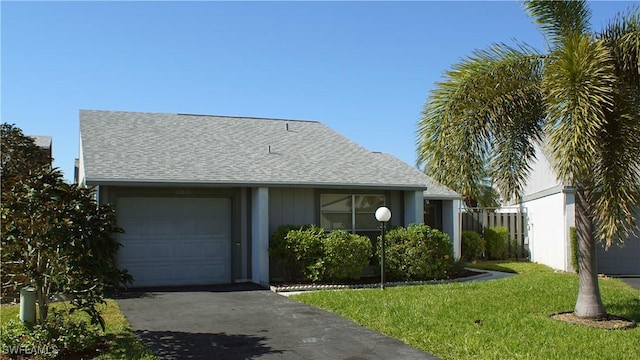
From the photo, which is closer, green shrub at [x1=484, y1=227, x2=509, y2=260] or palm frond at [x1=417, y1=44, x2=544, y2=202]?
palm frond at [x1=417, y1=44, x2=544, y2=202]

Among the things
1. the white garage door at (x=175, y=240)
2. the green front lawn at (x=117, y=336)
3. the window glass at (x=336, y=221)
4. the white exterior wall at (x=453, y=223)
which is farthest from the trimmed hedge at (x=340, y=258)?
the white exterior wall at (x=453, y=223)

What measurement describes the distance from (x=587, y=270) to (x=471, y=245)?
9.97 metres

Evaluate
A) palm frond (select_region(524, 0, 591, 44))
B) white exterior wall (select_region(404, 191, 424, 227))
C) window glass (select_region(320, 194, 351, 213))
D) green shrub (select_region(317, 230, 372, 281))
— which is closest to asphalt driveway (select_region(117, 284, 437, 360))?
green shrub (select_region(317, 230, 372, 281))

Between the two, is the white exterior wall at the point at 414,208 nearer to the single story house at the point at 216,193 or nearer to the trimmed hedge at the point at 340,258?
the single story house at the point at 216,193

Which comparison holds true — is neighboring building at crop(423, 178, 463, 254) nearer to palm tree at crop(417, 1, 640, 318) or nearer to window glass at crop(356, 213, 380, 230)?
window glass at crop(356, 213, 380, 230)

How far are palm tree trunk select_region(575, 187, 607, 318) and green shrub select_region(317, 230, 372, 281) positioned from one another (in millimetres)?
5389

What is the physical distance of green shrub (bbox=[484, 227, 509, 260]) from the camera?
64.9 feet

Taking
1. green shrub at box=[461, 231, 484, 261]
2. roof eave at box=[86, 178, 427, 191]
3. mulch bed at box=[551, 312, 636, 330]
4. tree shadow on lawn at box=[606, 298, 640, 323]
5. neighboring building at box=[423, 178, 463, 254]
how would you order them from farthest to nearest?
green shrub at box=[461, 231, 484, 261] < neighboring building at box=[423, 178, 463, 254] < roof eave at box=[86, 178, 427, 191] < tree shadow on lawn at box=[606, 298, 640, 323] < mulch bed at box=[551, 312, 636, 330]

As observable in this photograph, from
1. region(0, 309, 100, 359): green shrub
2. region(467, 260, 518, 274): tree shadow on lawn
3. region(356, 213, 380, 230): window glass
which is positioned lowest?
region(467, 260, 518, 274): tree shadow on lawn

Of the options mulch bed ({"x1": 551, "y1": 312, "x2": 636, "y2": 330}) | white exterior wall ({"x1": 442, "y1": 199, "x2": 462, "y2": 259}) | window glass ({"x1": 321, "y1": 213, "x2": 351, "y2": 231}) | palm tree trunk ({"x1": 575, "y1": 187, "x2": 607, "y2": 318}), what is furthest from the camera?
white exterior wall ({"x1": 442, "y1": 199, "x2": 462, "y2": 259})

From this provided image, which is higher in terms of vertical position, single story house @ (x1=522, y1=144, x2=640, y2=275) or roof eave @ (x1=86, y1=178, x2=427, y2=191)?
roof eave @ (x1=86, y1=178, x2=427, y2=191)

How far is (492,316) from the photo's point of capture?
9219 mm

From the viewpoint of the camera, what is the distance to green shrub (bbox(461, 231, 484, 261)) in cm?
1906

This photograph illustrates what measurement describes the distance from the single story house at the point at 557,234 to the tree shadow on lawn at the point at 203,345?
33.3ft
